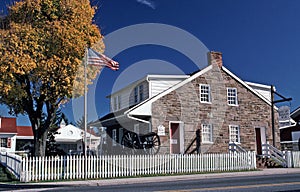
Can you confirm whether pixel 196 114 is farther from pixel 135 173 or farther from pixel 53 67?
pixel 53 67

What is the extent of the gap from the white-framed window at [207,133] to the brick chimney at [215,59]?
421cm

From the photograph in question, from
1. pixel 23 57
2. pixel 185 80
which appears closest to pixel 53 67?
pixel 23 57

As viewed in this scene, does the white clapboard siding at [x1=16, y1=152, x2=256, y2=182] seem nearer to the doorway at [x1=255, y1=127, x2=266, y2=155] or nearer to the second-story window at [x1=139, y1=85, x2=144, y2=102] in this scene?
the doorway at [x1=255, y1=127, x2=266, y2=155]

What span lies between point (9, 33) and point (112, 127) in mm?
10909

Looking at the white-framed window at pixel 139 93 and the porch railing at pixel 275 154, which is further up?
the white-framed window at pixel 139 93

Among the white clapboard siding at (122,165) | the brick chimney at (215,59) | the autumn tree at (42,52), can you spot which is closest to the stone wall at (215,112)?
the brick chimney at (215,59)

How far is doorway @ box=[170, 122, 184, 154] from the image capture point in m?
22.4

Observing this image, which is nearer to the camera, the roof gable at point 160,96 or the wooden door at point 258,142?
the roof gable at point 160,96

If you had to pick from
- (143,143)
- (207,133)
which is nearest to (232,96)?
(207,133)

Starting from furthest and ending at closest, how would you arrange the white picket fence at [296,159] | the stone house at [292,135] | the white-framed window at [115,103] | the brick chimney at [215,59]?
the stone house at [292,135] < the white-framed window at [115,103] < the brick chimney at [215,59] < the white picket fence at [296,159]

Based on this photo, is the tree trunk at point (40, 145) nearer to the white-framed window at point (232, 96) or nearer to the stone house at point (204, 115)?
the stone house at point (204, 115)

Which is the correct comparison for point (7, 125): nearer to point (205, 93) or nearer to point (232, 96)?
point (205, 93)

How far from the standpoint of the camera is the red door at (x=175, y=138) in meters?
22.4

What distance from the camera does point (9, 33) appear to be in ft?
61.3
